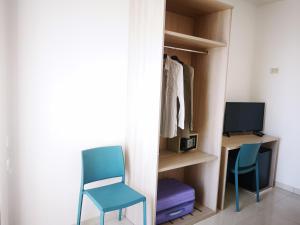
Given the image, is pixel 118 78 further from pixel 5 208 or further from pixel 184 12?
pixel 5 208

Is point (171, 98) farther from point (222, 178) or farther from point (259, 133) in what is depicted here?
point (259, 133)

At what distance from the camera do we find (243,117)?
3.43 metres

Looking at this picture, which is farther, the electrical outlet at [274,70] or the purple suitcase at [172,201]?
the electrical outlet at [274,70]

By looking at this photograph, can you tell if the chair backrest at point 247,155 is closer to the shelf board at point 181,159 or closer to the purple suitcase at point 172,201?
the shelf board at point 181,159

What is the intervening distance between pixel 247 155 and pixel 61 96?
209 centimetres

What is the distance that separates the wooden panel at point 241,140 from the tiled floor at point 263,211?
0.73 metres

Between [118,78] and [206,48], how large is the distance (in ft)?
3.52

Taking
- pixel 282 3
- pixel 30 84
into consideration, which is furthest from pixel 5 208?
pixel 282 3

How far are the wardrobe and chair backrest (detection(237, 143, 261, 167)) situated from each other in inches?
10.8

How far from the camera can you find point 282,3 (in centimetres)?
339

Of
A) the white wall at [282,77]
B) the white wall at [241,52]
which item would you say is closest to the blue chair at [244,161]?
the white wall at [282,77]

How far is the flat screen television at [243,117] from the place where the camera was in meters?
3.28

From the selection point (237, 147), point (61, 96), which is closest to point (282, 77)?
point (237, 147)

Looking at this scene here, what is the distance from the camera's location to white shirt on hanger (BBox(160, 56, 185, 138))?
236 centimetres
